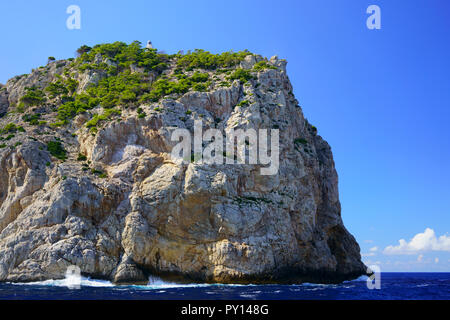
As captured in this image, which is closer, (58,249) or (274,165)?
(58,249)

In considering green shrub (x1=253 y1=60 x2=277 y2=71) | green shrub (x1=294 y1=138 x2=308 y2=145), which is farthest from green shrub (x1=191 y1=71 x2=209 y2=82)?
green shrub (x1=294 y1=138 x2=308 y2=145)

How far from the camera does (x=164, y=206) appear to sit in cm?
4047

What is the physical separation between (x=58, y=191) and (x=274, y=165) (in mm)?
23591

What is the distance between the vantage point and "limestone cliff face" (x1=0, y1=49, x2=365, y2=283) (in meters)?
38.3

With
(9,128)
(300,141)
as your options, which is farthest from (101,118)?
(300,141)

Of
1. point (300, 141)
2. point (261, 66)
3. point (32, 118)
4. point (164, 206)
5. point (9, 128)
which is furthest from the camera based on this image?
point (261, 66)

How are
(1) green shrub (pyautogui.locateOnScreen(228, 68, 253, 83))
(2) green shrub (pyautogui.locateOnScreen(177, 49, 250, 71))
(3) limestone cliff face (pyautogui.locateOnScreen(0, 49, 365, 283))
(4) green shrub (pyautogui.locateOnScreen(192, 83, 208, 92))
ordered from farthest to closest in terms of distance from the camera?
(2) green shrub (pyautogui.locateOnScreen(177, 49, 250, 71))
(1) green shrub (pyautogui.locateOnScreen(228, 68, 253, 83))
(4) green shrub (pyautogui.locateOnScreen(192, 83, 208, 92))
(3) limestone cliff face (pyautogui.locateOnScreen(0, 49, 365, 283))

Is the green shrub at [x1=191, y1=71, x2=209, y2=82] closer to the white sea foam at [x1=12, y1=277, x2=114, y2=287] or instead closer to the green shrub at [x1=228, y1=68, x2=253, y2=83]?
the green shrub at [x1=228, y1=68, x2=253, y2=83]

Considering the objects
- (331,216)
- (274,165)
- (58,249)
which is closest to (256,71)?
(274,165)

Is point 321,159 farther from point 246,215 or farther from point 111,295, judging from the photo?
point 111,295

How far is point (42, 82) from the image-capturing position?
63750 mm

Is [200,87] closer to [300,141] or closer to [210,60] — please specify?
[210,60]

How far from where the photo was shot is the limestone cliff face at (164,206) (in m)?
38.3

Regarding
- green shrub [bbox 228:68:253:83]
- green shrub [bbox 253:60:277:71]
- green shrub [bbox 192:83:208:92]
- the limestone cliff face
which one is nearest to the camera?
the limestone cliff face
